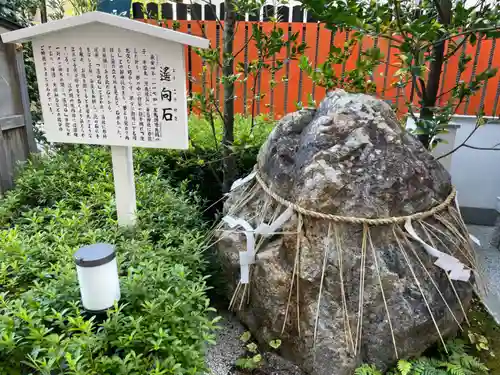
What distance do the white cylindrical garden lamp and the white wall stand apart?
174 inches

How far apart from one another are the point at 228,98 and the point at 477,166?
10.8 ft

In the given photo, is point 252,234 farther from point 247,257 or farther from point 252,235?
point 247,257

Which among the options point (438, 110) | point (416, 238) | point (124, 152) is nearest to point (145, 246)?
point (124, 152)

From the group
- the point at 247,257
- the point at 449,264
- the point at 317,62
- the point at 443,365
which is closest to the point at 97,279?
the point at 247,257

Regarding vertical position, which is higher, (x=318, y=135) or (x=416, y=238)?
(x=318, y=135)

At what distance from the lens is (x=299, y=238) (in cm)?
249

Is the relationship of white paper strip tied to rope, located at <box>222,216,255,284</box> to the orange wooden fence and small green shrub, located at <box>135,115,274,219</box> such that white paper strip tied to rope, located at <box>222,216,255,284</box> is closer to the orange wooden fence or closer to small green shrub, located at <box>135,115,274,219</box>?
small green shrub, located at <box>135,115,274,219</box>

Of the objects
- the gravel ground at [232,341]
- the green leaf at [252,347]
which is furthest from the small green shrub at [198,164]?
the green leaf at [252,347]

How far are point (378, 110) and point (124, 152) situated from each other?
1.83m

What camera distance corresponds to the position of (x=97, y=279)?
169 centimetres

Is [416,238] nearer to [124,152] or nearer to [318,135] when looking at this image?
[318,135]

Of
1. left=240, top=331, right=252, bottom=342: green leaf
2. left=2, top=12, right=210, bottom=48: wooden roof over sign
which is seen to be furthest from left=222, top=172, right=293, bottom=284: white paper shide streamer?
left=2, top=12, right=210, bottom=48: wooden roof over sign

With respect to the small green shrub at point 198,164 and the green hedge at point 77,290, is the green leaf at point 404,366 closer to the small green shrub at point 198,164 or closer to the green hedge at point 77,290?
the green hedge at point 77,290

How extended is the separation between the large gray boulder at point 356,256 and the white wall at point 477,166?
2.37 meters
